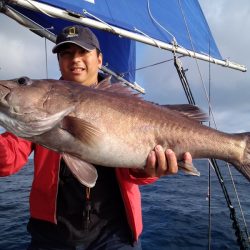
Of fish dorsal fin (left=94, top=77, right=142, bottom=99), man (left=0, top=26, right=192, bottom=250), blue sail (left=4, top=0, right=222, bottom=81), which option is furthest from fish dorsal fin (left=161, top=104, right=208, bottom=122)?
blue sail (left=4, top=0, right=222, bottom=81)

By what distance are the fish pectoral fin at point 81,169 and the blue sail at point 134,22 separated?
5.07m

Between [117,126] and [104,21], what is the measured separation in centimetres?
589

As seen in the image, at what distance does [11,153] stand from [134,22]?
7.15 m

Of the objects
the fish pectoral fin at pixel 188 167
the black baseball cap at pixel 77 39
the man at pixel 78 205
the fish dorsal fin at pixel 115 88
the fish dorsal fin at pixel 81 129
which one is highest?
the black baseball cap at pixel 77 39

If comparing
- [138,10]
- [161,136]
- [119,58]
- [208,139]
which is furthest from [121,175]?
[119,58]

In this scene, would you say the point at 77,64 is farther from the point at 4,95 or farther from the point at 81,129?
the point at 81,129

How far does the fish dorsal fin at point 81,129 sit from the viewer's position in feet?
10.8

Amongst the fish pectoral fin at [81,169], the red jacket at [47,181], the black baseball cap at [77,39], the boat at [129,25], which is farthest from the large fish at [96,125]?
the boat at [129,25]

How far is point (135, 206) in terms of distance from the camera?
427cm

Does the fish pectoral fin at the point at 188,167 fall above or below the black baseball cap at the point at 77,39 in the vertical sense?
below

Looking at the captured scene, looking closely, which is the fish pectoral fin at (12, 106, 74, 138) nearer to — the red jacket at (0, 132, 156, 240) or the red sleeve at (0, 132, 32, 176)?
the red sleeve at (0, 132, 32, 176)

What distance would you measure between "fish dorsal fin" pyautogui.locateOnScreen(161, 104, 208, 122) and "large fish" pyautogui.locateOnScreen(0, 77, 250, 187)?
0.32 feet

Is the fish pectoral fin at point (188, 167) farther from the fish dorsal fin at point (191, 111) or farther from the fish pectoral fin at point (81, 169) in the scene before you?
the fish pectoral fin at point (81, 169)

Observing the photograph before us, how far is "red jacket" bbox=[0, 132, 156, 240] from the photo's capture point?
396 cm
